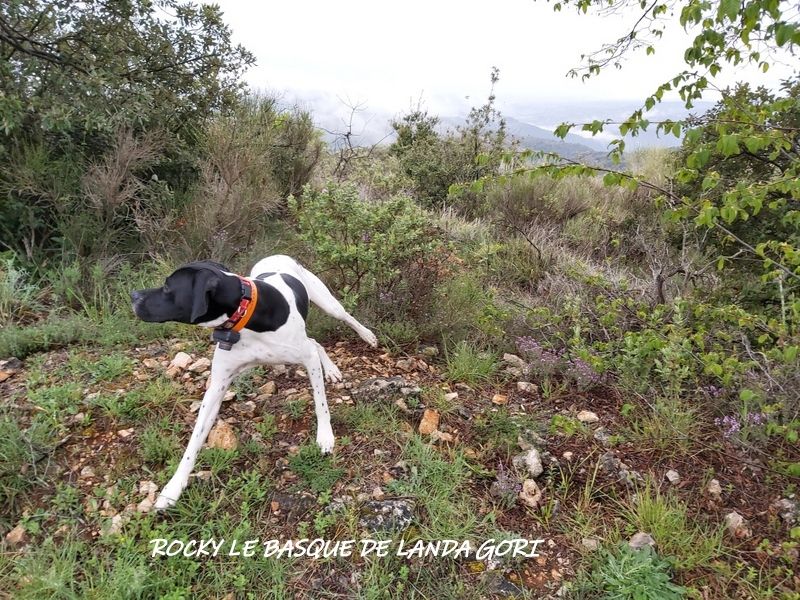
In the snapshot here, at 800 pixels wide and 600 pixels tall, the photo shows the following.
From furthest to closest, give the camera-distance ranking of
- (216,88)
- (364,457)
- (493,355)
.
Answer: (216,88)
(493,355)
(364,457)

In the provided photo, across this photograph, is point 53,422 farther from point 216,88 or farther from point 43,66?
point 216,88

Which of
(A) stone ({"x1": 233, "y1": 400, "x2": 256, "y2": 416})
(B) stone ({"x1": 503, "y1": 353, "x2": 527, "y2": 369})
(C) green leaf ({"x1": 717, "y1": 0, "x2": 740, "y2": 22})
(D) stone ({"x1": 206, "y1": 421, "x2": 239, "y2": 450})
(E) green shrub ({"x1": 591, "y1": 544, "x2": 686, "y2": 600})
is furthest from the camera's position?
(B) stone ({"x1": 503, "y1": 353, "x2": 527, "y2": 369})

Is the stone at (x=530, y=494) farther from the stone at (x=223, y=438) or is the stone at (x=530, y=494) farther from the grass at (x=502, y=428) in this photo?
the stone at (x=223, y=438)

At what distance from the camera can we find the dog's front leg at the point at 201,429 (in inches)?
90.8

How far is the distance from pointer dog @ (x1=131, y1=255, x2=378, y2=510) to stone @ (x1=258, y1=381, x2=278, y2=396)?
54cm

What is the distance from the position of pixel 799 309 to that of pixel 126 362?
3.46 meters

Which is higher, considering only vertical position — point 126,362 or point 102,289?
point 102,289

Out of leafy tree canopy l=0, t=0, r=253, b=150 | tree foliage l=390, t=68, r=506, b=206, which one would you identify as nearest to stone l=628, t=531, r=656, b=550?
leafy tree canopy l=0, t=0, r=253, b=150

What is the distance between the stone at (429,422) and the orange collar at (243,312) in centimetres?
114

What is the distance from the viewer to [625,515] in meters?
2.29

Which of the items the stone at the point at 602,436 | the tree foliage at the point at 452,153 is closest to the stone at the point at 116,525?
the stone at the point at 602,436

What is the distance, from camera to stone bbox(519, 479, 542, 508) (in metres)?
2.39

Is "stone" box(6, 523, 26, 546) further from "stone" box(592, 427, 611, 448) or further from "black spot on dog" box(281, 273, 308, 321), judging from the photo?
"stone" box(592, 427, 611, 448)

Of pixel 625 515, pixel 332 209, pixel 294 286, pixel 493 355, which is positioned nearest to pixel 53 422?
pixel 294 286
